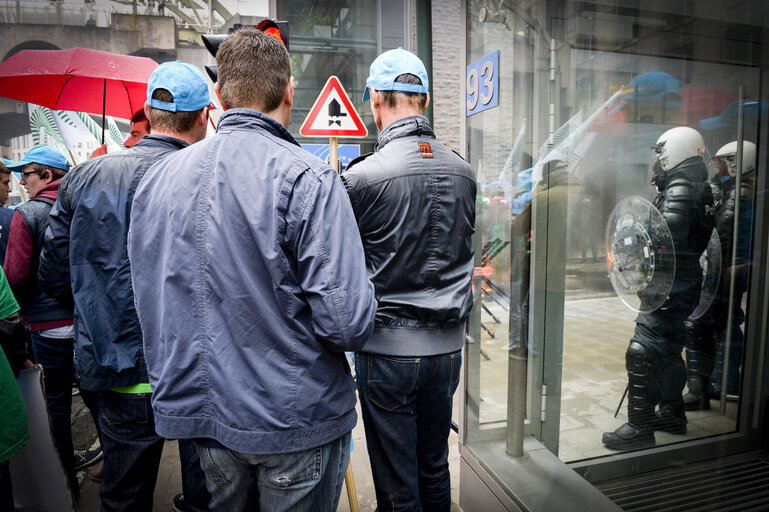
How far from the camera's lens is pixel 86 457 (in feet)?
12.0

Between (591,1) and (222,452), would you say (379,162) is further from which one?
(591,1)

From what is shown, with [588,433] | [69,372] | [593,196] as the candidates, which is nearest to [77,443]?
[69,372]

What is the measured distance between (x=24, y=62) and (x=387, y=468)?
14.3 ft

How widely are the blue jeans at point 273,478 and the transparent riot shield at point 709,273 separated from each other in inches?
70.6

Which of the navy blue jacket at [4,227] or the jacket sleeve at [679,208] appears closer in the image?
the jacket sleeve at [679,208]

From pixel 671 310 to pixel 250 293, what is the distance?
1.98m

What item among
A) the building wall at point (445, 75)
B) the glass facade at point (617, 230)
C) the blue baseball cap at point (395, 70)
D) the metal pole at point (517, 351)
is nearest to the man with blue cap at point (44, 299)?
the blue baseball cap at point (395, 70)

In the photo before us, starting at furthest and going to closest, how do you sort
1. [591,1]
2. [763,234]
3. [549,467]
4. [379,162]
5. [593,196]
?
[549,467] < [593,196] < [591,1] < [379,162] < [763,234]

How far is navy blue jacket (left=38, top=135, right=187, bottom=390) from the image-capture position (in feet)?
6.82

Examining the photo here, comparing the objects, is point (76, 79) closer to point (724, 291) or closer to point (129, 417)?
point (129, 417)

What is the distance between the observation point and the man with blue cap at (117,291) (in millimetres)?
2082

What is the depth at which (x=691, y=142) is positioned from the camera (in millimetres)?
2201

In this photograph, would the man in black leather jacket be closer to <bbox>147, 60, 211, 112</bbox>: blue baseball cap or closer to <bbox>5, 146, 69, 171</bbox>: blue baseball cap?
<bbox>147, 60, 211, 112</bbox>: blue baseball cap

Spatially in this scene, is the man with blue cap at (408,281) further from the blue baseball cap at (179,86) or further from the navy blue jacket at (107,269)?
the navy blue jacket at (107,269)
